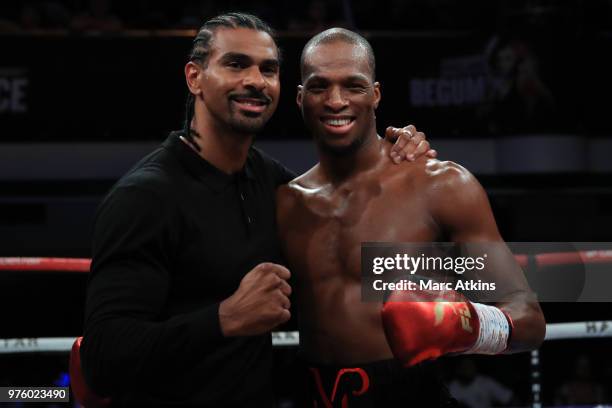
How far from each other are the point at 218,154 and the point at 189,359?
0.49m

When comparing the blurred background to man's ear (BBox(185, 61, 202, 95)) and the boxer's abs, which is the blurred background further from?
man's ear (BBox(185, 61, 202, 95))

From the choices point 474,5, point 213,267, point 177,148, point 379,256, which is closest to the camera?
point 213,267

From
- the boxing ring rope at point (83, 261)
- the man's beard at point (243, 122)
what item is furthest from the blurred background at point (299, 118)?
the man's beard at point (243, 122)

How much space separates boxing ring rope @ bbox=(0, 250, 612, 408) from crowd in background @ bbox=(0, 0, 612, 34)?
3.26 meters

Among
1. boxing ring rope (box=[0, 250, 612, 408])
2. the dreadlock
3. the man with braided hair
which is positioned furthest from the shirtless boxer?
boxing ring rope (box=[0, 250, 612, 408])

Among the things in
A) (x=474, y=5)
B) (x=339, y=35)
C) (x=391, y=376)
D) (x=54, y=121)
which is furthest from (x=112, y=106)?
(x=391, y=376)

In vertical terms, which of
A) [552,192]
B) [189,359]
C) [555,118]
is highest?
[555,118]

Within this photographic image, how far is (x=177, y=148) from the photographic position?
1.91 metres

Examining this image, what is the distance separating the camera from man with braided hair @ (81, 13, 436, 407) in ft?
5.27

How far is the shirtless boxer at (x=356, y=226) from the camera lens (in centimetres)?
201

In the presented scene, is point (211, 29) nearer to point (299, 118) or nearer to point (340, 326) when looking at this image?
point (340, 326)

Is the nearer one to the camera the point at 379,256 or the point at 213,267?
the point at 213,267

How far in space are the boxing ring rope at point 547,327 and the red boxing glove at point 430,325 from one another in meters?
0.88

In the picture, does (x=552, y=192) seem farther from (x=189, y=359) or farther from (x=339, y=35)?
(x=189, y=359)
